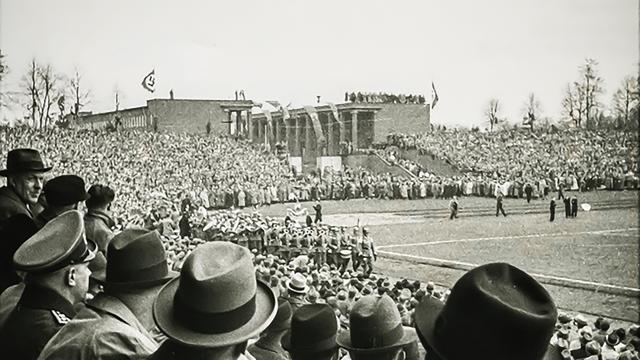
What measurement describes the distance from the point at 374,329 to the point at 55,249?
1099mm

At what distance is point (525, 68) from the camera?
7.64 m

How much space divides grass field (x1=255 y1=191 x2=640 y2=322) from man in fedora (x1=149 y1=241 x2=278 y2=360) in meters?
6.03

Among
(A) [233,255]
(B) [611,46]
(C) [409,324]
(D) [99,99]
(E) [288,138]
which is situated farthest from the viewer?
(E) [288,138]

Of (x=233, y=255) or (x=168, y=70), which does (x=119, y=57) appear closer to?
(x=168, y=70)

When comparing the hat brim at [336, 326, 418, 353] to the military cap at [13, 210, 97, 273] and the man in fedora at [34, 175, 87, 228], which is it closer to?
the military cap at [13, 210, 97, 273]

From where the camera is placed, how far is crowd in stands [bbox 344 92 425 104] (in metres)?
8.74

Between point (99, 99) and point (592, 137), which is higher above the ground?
point (99, 99)

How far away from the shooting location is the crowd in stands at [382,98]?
874 centimetres

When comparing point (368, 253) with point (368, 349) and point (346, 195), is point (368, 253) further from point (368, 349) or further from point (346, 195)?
point (368, 349)

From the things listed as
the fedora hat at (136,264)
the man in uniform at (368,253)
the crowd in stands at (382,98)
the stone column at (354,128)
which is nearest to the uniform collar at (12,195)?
the fedora hat at (136,264)

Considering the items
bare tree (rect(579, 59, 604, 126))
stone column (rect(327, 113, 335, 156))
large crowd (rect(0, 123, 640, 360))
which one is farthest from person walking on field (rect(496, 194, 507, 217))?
stone column (rect(327, 113, 335, 156))

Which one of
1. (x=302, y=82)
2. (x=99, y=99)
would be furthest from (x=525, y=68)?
(x=99, y=99)

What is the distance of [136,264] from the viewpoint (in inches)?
85.5

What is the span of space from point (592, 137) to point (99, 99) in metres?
6.24
